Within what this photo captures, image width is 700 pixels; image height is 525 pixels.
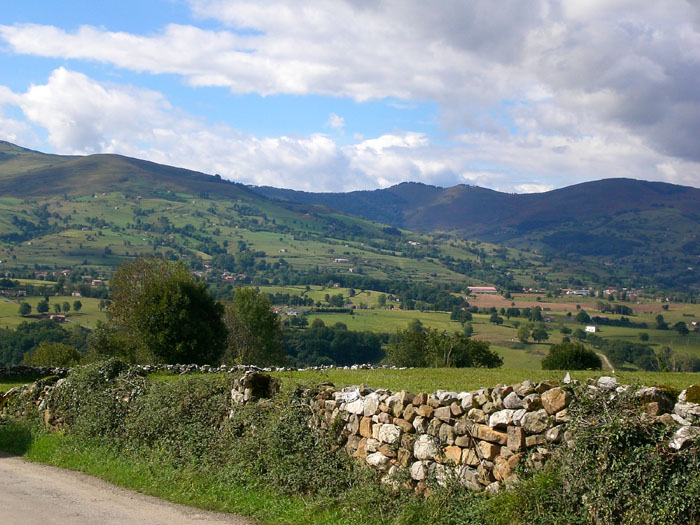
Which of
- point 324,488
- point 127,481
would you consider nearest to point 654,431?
point 324,488

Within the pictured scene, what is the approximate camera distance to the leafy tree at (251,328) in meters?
60.1

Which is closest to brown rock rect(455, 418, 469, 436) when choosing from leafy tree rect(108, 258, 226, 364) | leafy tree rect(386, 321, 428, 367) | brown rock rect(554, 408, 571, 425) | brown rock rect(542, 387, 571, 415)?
brown rock rect(542, 387, 571, 415)

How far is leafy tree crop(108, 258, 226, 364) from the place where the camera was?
42438 mm

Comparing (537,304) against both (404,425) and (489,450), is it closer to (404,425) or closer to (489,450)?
(404,425)

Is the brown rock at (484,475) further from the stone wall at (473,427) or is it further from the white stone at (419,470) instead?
the white stone at (419,470)

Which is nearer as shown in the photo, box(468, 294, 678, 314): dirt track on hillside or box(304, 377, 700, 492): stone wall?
box(304, 377, 700, 492): stone wall

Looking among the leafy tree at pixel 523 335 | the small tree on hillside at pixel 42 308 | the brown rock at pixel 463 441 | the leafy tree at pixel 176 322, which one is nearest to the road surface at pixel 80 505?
the brown rock at pixel 463 441

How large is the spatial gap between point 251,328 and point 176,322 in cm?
1808

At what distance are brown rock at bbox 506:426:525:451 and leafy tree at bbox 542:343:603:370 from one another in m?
30.6

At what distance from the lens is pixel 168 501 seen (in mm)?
12703

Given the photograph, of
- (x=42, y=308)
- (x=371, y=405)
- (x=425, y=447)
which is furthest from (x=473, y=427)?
(x=42, y=308)

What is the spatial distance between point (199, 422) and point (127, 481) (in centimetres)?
199

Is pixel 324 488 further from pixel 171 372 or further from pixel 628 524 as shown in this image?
pixel 171 372

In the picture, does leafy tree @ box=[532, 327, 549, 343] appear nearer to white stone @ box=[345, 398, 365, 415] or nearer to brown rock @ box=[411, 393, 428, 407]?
white stone @ box=[345, 398, 365, 415]
